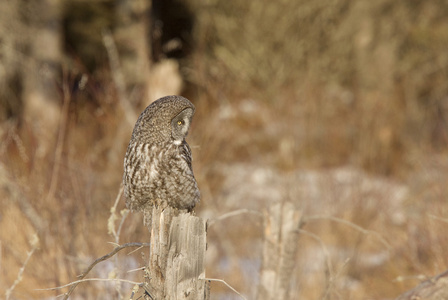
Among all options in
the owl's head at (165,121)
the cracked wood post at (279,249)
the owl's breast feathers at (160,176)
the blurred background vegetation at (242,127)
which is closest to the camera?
the owl's head at (165,121)

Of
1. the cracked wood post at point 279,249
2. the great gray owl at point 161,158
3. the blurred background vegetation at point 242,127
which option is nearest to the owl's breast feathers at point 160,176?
the great gray owl at point 161,158

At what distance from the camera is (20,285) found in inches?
238

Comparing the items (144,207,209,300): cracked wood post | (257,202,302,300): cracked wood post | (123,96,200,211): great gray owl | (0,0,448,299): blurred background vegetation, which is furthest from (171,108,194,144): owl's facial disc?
(257,202,302,300): cracked wood post

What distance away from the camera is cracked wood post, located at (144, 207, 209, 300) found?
2613mm

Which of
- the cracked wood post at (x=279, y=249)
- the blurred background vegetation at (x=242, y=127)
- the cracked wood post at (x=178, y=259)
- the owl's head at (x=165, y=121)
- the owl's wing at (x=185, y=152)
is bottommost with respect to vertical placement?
the cracked wood post at (x=178, y=259)

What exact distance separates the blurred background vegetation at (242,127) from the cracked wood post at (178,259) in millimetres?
385

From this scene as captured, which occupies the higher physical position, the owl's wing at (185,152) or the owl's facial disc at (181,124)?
the owl's facial disc at (181,124)

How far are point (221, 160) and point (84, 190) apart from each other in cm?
301

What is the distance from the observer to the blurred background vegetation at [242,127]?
18.1 ft

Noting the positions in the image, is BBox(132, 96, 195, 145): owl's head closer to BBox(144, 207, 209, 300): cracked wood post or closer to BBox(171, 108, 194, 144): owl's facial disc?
BBox(171, 108, 194, 144): owl's facial disc

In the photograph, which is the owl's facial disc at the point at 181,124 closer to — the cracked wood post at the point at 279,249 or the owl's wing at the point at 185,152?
the owl's wing at the point at 185,152

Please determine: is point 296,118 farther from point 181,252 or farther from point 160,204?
point 181,252

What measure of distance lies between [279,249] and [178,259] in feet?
5.43

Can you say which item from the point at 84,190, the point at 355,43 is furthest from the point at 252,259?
the point at 355,43
